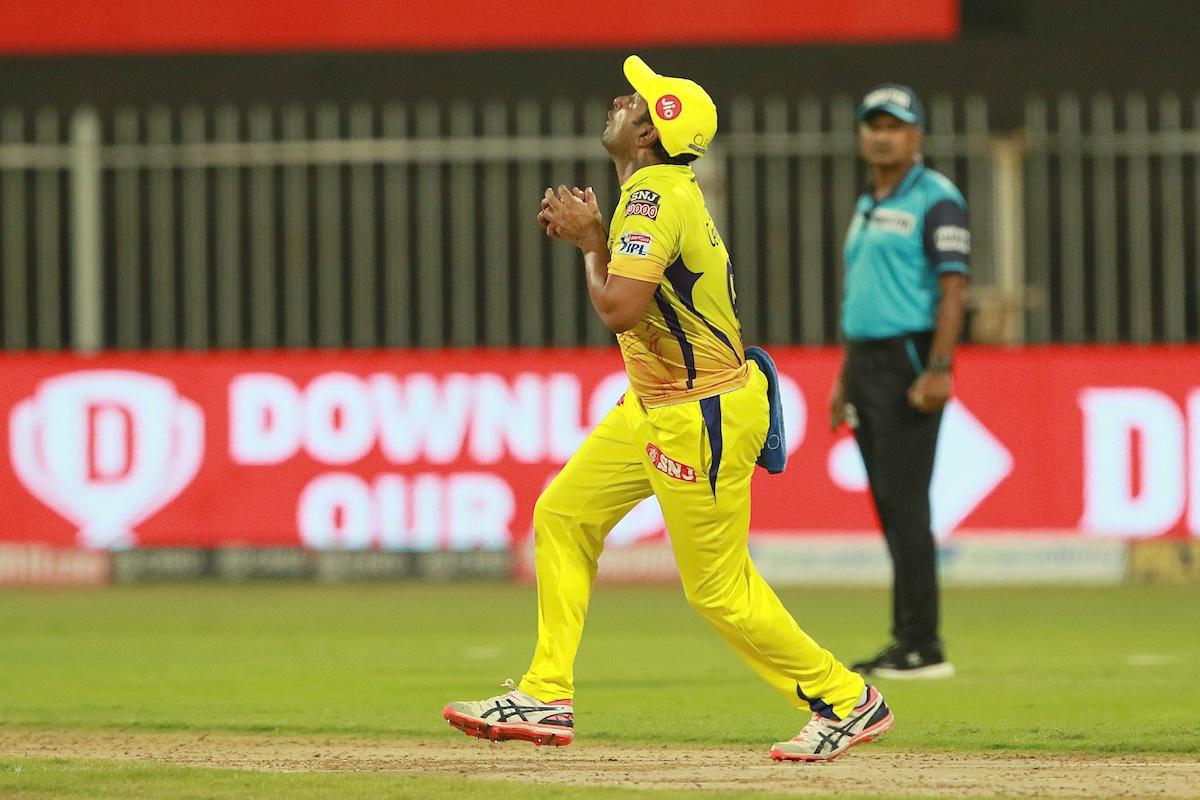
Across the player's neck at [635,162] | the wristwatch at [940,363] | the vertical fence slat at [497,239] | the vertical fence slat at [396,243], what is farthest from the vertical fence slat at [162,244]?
the player's neck at [635,162]

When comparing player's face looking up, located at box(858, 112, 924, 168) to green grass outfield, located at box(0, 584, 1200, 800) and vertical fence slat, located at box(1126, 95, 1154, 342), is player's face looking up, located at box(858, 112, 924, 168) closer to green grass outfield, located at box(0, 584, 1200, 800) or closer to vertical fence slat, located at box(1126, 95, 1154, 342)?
green grass outfield, located at box(0, 584, 1200, 800)

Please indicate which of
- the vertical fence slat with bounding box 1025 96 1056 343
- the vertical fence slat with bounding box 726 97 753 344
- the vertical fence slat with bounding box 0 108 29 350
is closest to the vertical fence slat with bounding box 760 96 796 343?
the vertical fence slat with bounding box 726 97 753 344

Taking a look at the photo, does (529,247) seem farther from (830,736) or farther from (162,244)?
(830,736)

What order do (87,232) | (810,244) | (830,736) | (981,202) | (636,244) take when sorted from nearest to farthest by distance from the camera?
1. (636,244)
2. (830,736)
3. (87,232)
4. (981,202)
5. (810,244)

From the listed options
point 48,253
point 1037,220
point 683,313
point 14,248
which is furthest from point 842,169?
point 683,313

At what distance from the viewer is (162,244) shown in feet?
47.6

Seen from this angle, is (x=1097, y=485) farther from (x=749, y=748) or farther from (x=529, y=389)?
(x=749, y=748)

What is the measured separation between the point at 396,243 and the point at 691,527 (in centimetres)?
862

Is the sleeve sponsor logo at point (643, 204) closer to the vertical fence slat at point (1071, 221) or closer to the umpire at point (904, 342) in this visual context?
the umpire at point (904, 342)

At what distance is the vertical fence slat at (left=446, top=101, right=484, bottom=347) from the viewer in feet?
47.2

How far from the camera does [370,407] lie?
519 inches

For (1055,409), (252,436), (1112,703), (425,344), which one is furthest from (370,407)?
(1112,703)

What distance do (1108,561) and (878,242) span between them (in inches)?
190

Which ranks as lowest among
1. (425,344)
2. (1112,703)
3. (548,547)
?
(1112,703)
